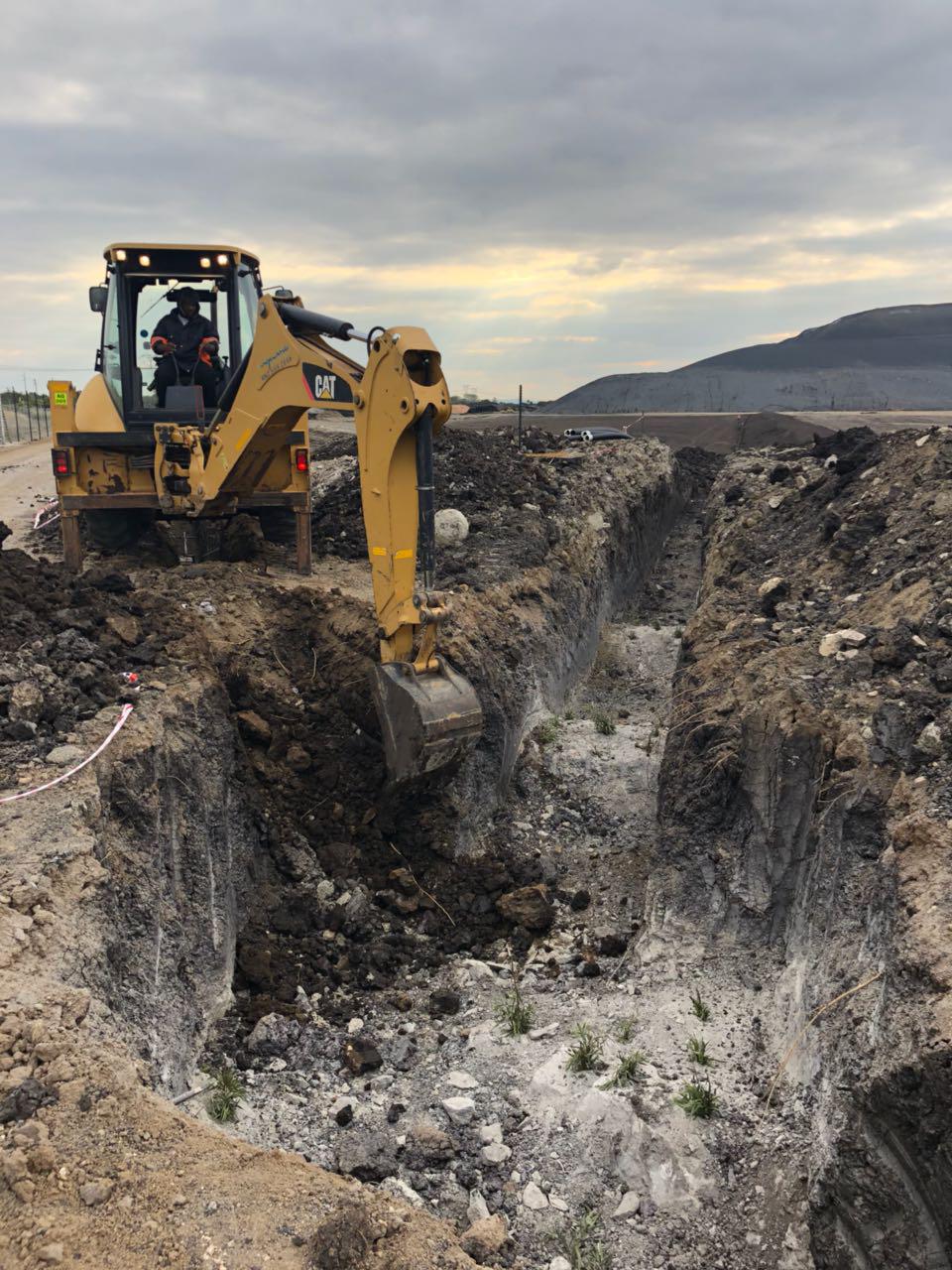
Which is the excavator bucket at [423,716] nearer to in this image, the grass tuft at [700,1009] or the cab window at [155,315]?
the grass tuft at [700,1009]

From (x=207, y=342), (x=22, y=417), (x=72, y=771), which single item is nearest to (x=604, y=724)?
(x=207, y=342)

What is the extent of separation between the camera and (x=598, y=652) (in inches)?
536

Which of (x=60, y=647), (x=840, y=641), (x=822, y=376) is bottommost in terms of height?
(x=840, y=641)

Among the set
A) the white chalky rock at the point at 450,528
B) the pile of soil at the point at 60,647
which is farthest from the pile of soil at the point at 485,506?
the pile of soil at the point at 60,647

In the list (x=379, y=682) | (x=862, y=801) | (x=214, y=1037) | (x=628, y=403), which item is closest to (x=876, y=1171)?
(x=862, y=801)

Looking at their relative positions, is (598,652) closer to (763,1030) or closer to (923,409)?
(763,1030)

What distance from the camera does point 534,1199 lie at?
479cm

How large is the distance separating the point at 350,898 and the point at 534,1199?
269 cm

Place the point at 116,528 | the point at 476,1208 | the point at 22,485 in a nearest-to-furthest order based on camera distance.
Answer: the point at 476,1208, the point at 116,528, the point at 22,485

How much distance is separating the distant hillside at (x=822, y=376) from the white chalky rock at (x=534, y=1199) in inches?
1732

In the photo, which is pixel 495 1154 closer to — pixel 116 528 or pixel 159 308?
pixel 116 528

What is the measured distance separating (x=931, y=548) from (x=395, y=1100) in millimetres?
6497

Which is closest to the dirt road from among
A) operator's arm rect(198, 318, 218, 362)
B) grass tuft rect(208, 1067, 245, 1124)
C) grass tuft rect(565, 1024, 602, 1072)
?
operator's arm rect(198, 318, 218, 362)

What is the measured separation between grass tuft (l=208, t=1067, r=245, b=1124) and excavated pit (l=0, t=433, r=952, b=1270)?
0.30 feet
